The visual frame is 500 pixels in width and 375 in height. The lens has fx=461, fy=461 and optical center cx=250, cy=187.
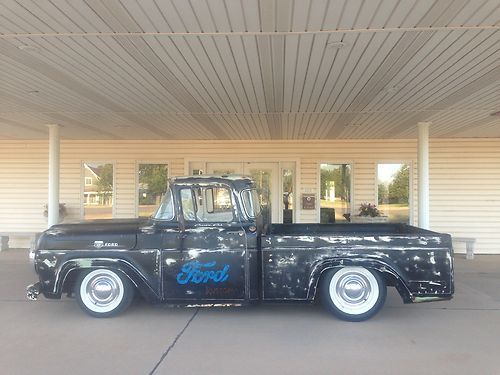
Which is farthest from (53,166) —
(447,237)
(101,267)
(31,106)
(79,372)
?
(447,237)

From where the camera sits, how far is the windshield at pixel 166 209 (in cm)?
592

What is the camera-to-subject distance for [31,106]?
27.7ft

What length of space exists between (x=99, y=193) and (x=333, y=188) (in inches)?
257

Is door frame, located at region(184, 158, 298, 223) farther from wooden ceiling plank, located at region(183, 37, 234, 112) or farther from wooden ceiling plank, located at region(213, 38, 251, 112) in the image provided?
wooden ceiling plank, located at region(183, 37, 234, 112)

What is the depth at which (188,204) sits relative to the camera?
5926 millimetres

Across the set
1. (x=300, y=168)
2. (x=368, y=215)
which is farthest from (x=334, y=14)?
(x=368, y=215)

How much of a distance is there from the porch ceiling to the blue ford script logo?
8.21 ft

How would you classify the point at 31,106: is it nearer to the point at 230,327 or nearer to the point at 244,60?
the point at 244,60

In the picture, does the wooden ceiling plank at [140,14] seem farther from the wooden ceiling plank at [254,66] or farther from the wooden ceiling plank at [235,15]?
the wooden ceiling plank at [254,66]

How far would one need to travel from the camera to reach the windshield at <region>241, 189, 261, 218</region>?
5.97 m

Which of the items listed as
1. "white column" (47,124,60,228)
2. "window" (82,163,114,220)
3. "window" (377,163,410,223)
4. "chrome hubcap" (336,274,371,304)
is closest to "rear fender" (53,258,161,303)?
"chrome hubcap" (336,274,371,304)

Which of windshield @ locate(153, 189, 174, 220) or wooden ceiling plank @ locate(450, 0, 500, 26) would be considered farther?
windshield @ locate(153, 189, 174, 220)

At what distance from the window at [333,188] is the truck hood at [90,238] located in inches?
291

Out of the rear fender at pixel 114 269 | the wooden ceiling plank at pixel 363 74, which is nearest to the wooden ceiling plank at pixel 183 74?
the wooden ceiling plank at pixel 363 74
